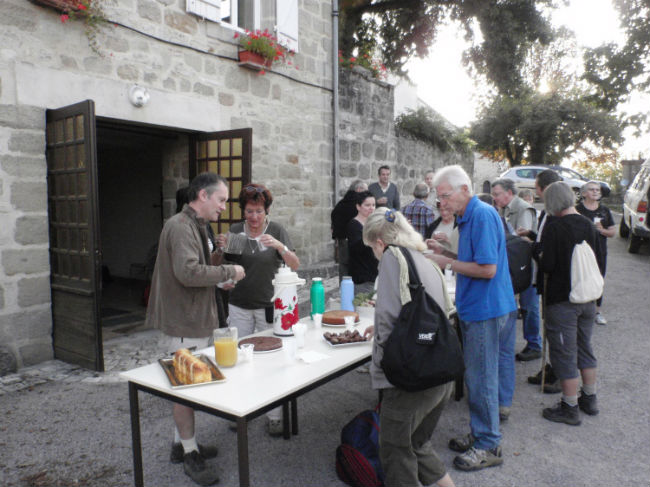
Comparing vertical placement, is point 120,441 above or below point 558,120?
below

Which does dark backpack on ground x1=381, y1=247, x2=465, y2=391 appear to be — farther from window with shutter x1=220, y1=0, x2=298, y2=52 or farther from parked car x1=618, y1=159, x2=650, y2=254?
parked car x1=618, y1=159, x2=650, y2=254

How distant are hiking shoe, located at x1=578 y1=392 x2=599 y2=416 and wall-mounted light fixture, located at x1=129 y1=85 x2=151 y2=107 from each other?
4876 mm

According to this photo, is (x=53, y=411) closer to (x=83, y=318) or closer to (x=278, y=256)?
(x=83, y=318)

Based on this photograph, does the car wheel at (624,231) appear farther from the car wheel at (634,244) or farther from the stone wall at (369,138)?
the stone wall at (369,138)

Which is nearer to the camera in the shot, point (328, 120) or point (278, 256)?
point (278, 256)

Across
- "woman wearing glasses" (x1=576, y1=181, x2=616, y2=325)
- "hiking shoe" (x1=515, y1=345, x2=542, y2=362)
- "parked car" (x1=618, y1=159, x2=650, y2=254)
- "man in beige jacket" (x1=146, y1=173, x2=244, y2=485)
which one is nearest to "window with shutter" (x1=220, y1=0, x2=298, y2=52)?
"woman wearing glasses" (x1=576, y1=181, x2=616, y2=325)

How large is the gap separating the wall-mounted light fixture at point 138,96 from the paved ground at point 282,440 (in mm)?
2607

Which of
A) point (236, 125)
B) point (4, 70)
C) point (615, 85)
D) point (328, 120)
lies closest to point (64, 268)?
point (4, 70)

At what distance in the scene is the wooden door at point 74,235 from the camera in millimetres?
4316

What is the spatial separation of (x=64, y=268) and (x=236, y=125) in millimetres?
2821

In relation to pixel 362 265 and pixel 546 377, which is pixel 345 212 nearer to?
pixel 362 265

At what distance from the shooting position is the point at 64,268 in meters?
4.61

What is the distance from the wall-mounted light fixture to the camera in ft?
16.8

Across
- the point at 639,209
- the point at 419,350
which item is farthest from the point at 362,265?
the point at 639,209
